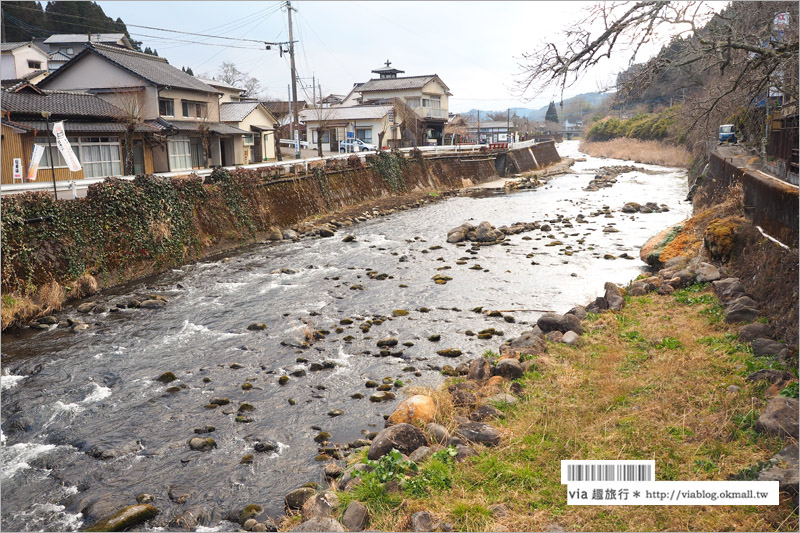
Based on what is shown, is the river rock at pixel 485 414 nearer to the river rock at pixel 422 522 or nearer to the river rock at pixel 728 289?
the river rock at pixel 422 522

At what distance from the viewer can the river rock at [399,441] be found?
639cm

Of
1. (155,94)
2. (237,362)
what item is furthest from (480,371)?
(155,94)

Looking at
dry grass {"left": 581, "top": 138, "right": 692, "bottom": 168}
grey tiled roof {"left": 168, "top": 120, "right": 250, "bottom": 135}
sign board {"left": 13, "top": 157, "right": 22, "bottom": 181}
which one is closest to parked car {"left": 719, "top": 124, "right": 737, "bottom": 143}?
dry grass {"left": 581, "top": 138, "right": 692, "bottom": 168}

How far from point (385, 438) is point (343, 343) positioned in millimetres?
5265

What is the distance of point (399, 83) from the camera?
57594mm

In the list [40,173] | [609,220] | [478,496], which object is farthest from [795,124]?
[40,173]

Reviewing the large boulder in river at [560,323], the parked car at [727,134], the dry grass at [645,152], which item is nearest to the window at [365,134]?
the dry grass at [645,152]

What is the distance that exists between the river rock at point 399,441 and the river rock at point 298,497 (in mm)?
785

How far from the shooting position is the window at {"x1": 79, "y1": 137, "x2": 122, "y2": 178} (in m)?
24.2

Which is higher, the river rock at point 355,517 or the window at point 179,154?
the window at point 179,154

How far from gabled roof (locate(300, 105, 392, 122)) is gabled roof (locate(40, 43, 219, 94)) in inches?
688

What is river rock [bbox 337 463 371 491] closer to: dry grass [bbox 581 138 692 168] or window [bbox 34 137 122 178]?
window [bbox 34 137 122 178]

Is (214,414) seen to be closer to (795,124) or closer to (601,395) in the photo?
(601,395)

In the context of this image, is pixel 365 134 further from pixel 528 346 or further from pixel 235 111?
pixel 528 346
